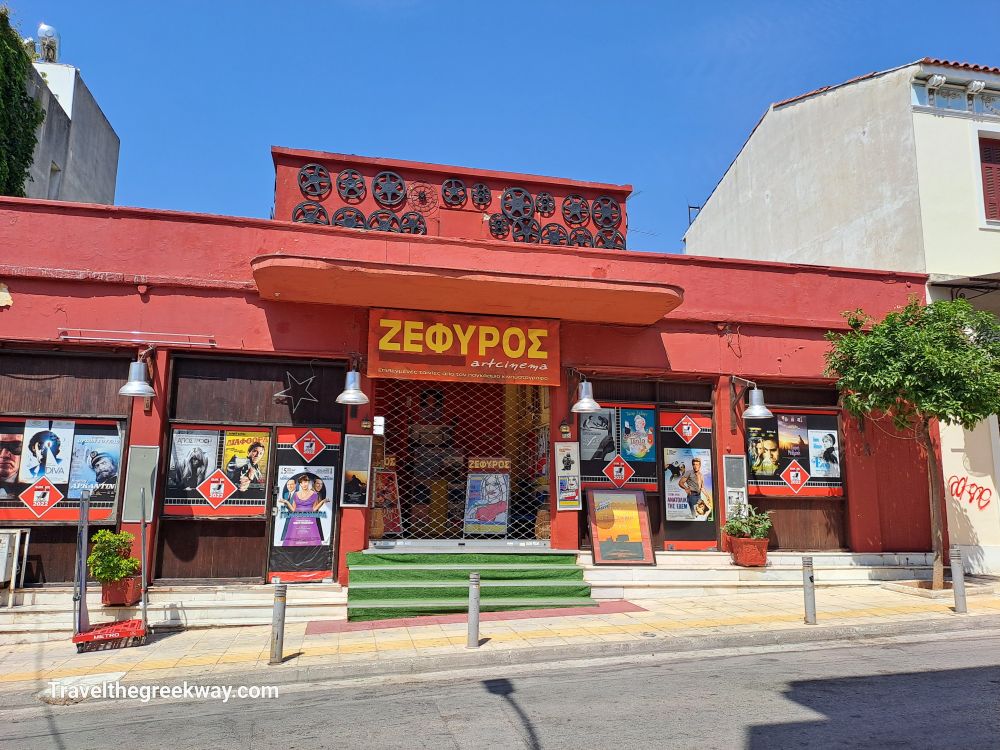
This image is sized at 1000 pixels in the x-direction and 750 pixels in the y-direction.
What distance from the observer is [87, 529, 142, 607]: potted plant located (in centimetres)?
860

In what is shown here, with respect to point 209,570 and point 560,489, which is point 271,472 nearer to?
point 209,570

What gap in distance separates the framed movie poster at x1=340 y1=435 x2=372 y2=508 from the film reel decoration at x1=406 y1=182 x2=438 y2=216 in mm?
4048

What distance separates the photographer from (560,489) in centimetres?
1074

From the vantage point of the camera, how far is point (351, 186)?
11430 mm

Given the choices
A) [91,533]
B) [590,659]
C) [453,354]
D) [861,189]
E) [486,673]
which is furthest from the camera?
[861,189]

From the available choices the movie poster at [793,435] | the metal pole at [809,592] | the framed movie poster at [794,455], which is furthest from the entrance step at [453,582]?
the movie poster at [793,435]

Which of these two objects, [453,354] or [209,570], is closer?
[209,570]

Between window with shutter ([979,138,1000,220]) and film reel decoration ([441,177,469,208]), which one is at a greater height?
window with shutter ([979,138,1000,220])

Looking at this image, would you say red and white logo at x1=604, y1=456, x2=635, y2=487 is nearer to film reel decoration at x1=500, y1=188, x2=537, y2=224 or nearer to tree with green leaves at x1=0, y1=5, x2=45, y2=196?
film reel decoration at x1=500, y1=188, x2=537, y2=224

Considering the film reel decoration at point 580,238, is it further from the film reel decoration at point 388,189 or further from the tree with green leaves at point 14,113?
the tree with green leaves at point 14,113

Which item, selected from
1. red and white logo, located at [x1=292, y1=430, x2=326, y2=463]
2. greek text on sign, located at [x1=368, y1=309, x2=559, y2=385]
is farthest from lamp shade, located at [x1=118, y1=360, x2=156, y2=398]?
greek text on sign, located at [x1=368, y1=309, x2=559, y2=385]

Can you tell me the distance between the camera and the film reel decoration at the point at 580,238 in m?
12.0

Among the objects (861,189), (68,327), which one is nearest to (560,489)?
(68,327)

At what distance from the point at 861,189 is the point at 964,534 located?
736 cm
